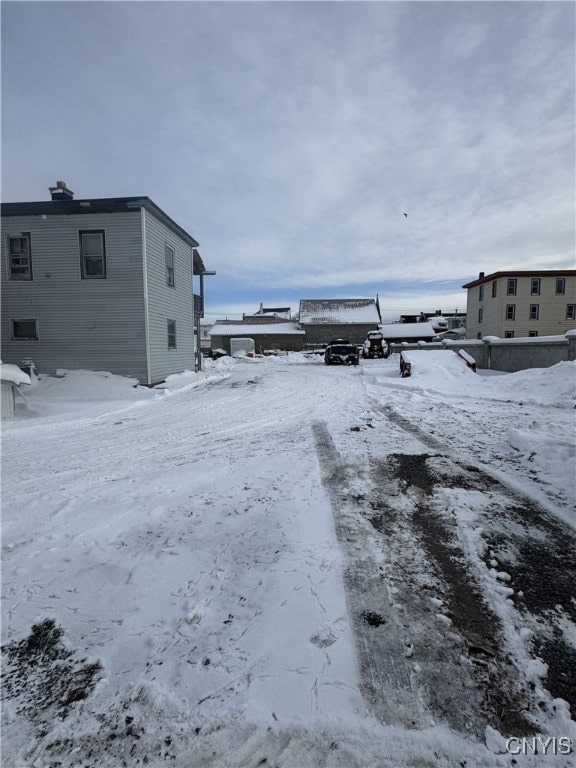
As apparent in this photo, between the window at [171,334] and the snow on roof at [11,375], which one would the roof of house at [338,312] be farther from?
the snow on roof at [11,375]

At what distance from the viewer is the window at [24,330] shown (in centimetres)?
1410

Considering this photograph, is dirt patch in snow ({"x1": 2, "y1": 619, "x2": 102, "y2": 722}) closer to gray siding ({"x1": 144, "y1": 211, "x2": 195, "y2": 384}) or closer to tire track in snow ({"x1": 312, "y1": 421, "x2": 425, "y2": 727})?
tire track in snow ({"x1": 312, "y1": 421, "x2": 425, "y2": 727})

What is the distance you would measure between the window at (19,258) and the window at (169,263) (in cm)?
482

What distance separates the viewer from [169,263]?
16.3 metres

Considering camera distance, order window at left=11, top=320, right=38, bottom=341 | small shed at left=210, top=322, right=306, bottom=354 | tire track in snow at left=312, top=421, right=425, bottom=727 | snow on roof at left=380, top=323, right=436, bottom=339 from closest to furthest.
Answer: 1. tire track in snow at left=312, top=421, right=425, bottom=727
2. window at left=11, top=320, right=38, bottom=341
3. snow on roof at left=380, top=323, right=436, bottom=339
4. small shed at left=210, top=322, right=306, bottom=354

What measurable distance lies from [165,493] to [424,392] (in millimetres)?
9736

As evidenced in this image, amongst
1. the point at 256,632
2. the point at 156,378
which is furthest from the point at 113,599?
the point at 156,378

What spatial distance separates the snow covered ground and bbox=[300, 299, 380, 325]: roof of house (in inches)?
1813

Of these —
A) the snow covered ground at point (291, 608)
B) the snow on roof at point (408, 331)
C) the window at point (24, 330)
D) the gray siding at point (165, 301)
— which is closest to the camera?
the snow covered ground at point (291, 608)

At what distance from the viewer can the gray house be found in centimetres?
1364

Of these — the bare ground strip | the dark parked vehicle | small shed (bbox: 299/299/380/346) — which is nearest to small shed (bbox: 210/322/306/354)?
small shed (bbox: 299/299/380/346)

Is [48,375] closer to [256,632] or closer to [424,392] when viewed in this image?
[424,392]

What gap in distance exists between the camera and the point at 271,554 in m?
3.11

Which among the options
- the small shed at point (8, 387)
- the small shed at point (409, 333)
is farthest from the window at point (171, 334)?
the small shed at point (409, 333)
